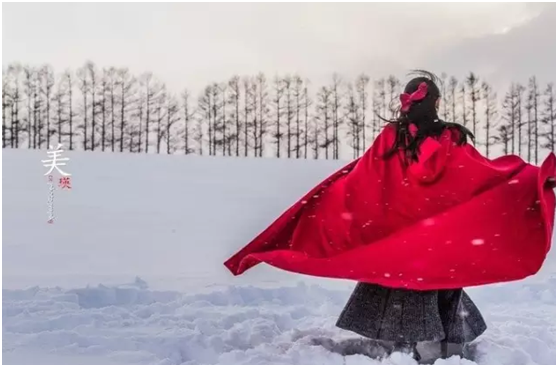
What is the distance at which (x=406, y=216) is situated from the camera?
2.06 metres

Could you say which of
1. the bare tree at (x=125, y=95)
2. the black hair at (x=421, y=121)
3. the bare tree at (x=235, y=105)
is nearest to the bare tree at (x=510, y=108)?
the black hair at (x=421, y=121)

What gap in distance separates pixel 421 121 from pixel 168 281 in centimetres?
66

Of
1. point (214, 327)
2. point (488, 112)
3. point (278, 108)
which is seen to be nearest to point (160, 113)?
point (278, 108)

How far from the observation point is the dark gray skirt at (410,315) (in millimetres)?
2057

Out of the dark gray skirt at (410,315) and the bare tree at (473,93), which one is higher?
the bare tree at (473,93)

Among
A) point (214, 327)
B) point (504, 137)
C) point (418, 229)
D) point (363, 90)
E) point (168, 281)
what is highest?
point (363, 90)

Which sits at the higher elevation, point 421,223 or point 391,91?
point 391,91

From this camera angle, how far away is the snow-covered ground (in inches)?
81.4

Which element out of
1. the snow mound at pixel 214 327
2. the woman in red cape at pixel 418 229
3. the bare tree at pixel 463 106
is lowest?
the snow mound at pixel 214 327

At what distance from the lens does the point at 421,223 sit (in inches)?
80.0

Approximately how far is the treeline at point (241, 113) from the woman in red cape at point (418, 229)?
52mm

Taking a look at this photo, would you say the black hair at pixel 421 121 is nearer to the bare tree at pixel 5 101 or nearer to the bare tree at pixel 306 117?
the bare tree at pixel 306 117

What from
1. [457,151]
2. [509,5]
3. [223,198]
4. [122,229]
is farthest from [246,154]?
[509,5]

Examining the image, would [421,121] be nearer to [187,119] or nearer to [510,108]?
[510,108]
